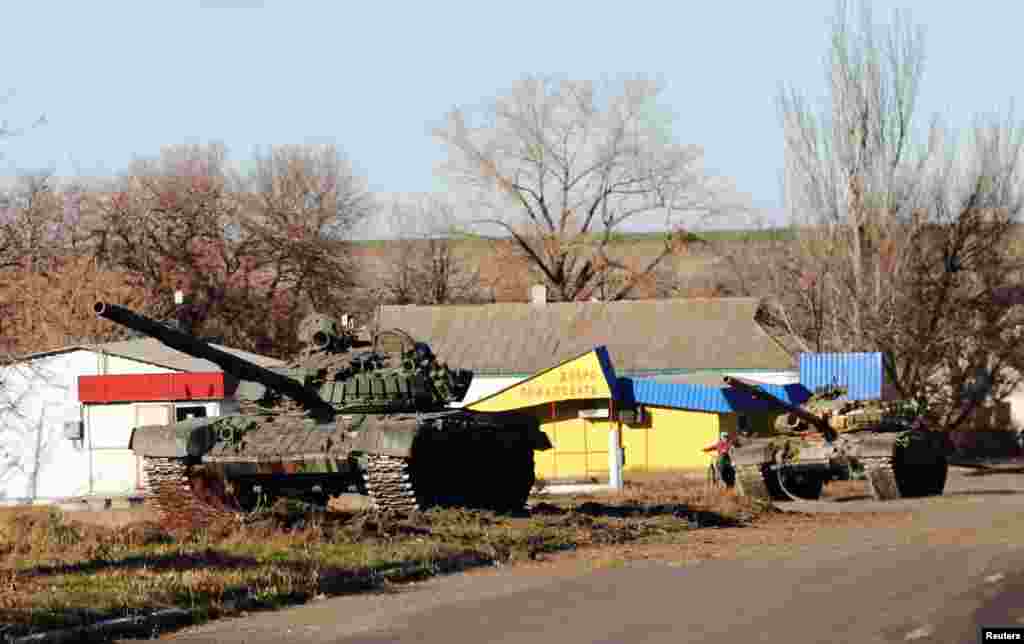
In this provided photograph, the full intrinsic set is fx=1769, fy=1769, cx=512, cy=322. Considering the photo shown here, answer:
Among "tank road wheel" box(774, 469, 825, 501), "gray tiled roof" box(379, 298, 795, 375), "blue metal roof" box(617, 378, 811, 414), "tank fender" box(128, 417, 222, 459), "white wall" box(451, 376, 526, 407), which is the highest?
"gray tiled roof" box(379, 298, 795, 375)

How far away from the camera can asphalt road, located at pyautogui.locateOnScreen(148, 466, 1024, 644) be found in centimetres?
1127

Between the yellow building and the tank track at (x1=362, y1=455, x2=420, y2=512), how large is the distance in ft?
58.9

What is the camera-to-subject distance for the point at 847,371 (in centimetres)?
4488

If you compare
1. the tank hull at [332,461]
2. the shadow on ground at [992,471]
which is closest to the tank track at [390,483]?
the tank hull at [332,461]

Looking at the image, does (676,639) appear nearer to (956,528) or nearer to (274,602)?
(274,602)

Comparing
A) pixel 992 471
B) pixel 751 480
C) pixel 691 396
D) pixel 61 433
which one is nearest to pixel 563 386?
pixel 691 396

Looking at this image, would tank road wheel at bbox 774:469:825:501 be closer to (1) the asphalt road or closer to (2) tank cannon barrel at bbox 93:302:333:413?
(2) tank cannon barrel at bbox 93:302:333:413

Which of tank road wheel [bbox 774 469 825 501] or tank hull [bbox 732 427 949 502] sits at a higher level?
tank hull [bbox 732 427 949 502]

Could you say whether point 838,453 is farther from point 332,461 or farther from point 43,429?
point 43,429

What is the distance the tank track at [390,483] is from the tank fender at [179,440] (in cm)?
228

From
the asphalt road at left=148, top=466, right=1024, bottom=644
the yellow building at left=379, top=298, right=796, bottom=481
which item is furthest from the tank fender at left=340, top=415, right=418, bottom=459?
the yellow building at left=379, top=298, right=796, bottom=481

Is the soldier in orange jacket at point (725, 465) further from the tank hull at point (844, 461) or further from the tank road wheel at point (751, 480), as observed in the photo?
the tank road wheel at point (751, 480)

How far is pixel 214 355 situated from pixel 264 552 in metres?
4.74

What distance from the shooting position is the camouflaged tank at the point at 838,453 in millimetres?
28328
